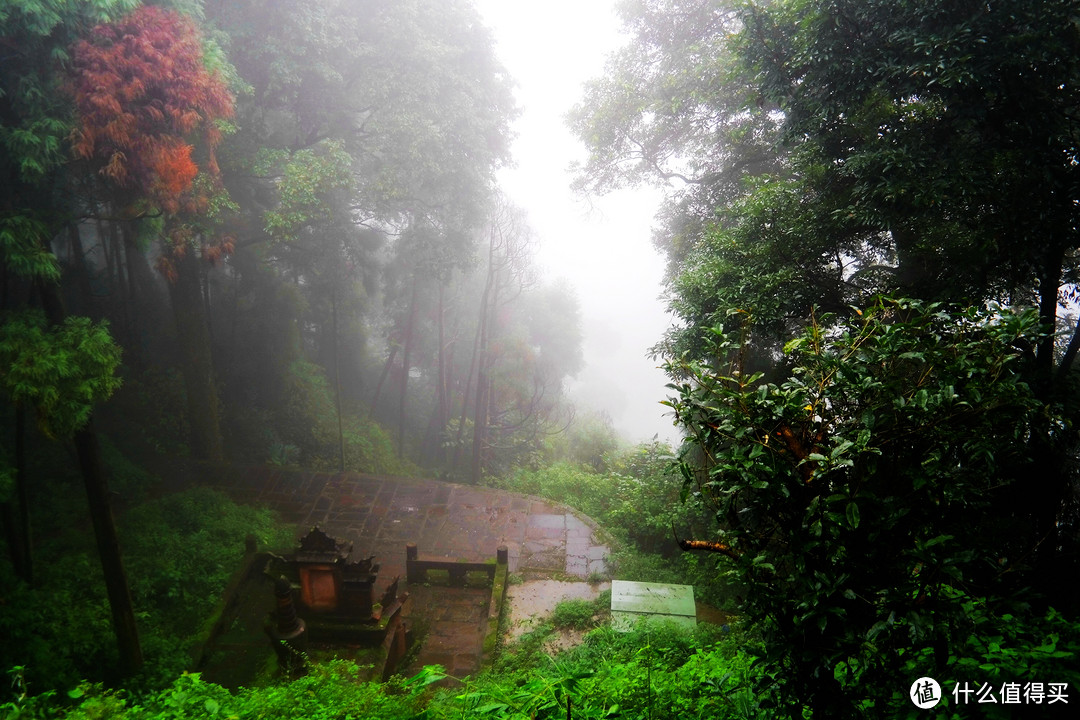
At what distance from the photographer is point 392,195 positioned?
1111 centimetres

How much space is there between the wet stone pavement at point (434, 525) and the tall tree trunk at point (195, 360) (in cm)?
73

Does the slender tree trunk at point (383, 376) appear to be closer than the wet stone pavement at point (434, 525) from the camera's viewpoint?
No

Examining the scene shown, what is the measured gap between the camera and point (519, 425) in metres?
15.6

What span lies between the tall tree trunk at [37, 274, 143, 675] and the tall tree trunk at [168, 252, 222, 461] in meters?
5.48

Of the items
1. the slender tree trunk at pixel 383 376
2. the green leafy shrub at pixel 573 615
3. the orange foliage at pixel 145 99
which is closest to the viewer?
the orange foliage at pixel 145 99

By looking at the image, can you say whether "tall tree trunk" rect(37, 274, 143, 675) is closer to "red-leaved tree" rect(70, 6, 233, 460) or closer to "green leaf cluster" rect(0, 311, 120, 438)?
"green leaf cluster" rect(0, 311, 120, 438)

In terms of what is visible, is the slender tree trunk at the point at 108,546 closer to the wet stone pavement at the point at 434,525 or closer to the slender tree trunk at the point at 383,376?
the wet stone pavement at the point at 434,525

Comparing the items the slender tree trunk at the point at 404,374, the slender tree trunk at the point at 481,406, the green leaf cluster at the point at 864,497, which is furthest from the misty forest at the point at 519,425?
the slender tree trunk at the point at 404,374

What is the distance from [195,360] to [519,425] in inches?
308

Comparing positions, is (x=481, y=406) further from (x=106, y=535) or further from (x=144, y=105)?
(x=144, y=105)

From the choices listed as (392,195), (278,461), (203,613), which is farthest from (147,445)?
(392,195)

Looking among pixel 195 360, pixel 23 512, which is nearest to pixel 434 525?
pixel 23 512

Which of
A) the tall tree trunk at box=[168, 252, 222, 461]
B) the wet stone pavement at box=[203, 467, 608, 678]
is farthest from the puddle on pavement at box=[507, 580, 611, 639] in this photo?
the tall tree trunk at box=[168, 252, 222, 461]

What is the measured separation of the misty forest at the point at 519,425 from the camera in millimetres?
2096
